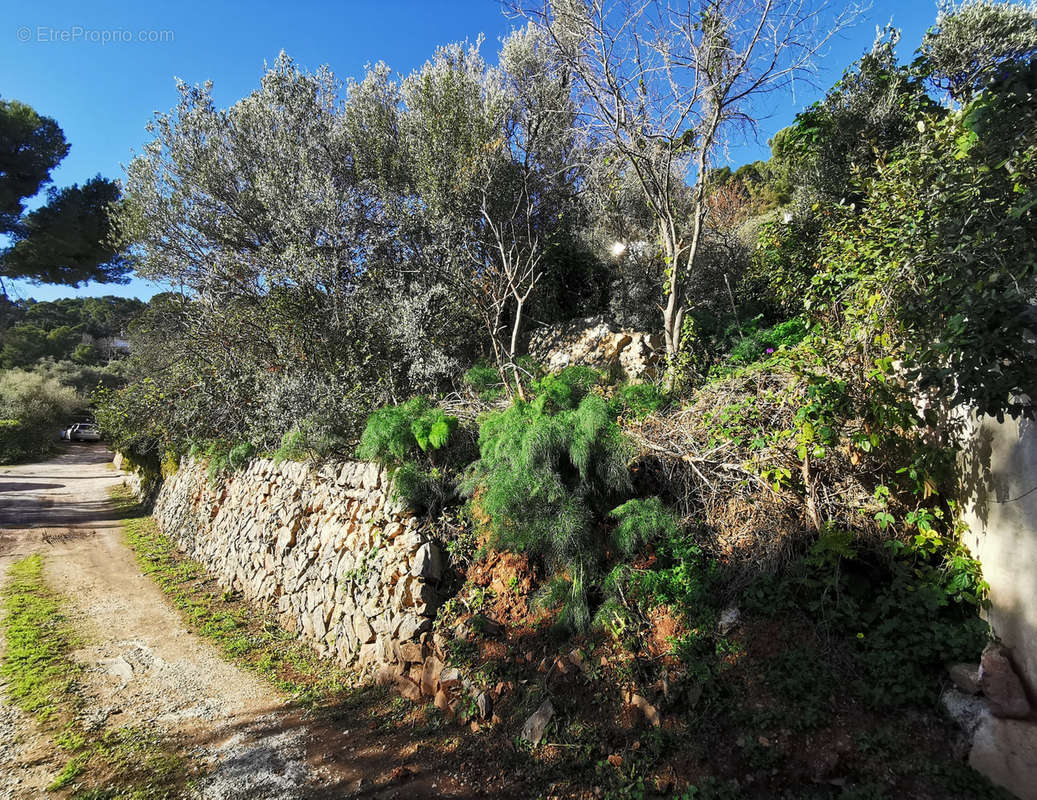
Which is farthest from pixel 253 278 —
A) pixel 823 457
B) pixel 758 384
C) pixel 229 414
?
pixel 823 457

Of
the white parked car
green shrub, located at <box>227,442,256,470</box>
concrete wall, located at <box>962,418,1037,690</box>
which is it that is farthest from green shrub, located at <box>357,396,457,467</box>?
the white parked car

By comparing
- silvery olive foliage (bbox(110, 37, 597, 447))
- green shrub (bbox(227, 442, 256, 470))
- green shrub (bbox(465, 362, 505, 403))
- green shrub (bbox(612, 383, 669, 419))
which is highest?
silvery olive foliage (bbox(110, 37, 597, 447))

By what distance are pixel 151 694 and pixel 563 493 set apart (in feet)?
16.4

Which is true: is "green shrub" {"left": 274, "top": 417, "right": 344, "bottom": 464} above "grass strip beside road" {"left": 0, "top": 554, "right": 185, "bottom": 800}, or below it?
above

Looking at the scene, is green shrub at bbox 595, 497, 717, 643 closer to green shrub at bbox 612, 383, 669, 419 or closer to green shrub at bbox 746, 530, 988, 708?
green shrub at bbox 746, 530, 988, 708

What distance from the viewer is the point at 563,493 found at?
4.37 meters

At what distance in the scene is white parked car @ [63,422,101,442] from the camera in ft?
85.6

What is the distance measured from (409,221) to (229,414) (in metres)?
5.51

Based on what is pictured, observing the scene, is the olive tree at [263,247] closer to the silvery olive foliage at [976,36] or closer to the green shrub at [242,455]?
the green shrub at [242,455]

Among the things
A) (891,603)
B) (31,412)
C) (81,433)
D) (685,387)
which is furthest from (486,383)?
(81,433)

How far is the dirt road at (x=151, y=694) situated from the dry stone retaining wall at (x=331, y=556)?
950 mm

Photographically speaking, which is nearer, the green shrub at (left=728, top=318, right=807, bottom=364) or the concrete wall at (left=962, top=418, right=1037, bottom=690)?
the concrete wall at (left=962, top=418, right=1037, bottom=690)

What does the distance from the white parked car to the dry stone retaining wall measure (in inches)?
935

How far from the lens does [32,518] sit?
11.9 m
